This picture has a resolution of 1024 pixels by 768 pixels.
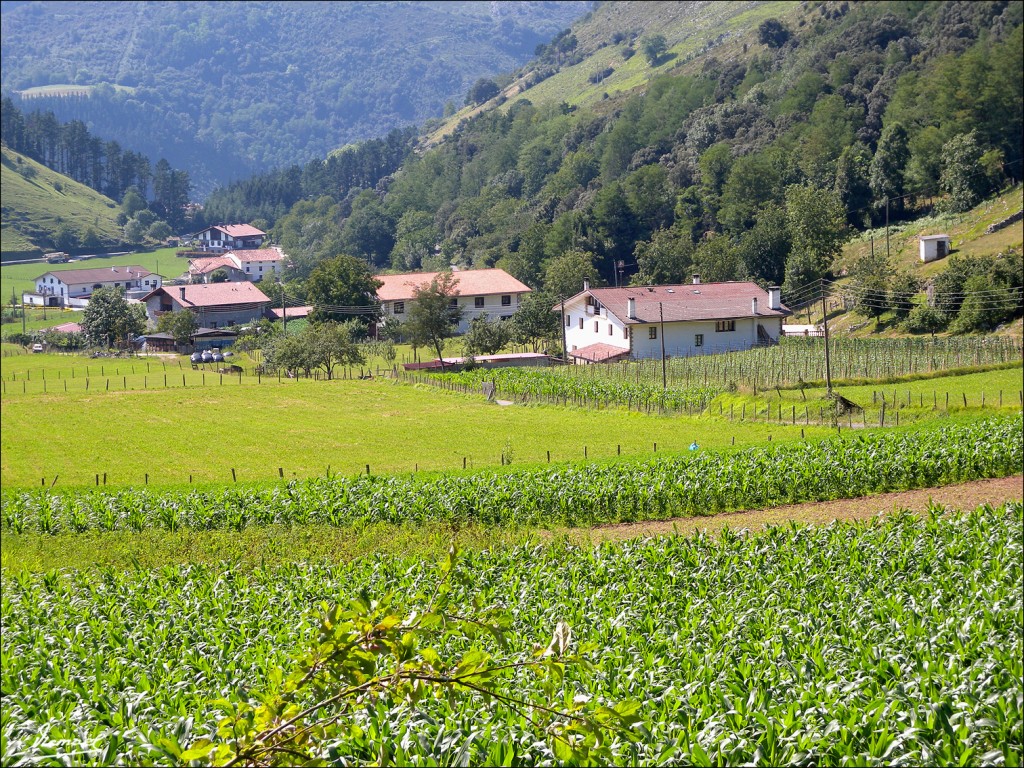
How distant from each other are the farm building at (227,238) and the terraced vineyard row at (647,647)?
3536 cm

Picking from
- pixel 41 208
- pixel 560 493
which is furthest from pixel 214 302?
pixel 560 493

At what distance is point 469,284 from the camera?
6931cm

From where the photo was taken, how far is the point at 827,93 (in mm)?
105562

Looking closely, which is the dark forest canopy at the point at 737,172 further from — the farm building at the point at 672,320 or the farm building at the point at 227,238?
the farm building at the point at 672,320

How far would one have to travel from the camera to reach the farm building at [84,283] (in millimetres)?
23219

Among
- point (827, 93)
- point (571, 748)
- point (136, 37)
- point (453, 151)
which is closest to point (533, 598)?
point (571, 748)

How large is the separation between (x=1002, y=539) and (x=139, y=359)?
3447cm

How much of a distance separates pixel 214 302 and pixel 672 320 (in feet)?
81.9

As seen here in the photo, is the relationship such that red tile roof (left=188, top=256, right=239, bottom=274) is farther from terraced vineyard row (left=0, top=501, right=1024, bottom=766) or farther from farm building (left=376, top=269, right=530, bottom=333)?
terraced vineyard row (left=0, top=501, right=1024, bottom=766)

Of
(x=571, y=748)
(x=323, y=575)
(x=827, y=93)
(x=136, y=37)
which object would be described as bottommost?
(x=323, y=575)

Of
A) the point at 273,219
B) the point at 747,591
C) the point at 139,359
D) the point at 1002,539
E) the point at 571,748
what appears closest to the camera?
the point at 571,748

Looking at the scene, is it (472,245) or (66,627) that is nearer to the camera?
(66,627)

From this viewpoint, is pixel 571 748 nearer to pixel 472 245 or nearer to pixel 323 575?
pixel 323 575

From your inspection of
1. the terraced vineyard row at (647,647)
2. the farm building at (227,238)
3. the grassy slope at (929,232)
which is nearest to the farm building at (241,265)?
the farm building at (227,238)
